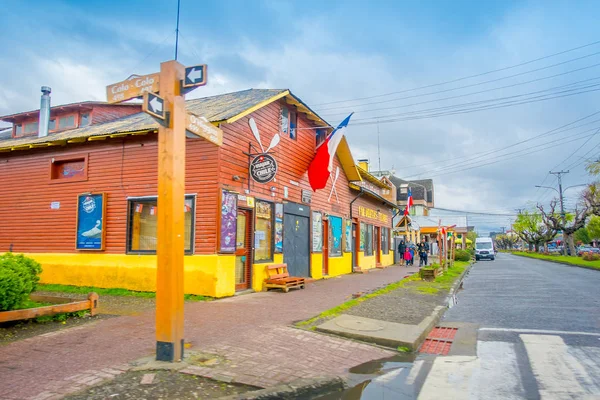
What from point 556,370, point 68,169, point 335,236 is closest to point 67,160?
point 68,169

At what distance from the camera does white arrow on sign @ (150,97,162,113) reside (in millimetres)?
5386

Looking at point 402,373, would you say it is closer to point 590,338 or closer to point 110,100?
point 590,338

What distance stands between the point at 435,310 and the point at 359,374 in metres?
5.29

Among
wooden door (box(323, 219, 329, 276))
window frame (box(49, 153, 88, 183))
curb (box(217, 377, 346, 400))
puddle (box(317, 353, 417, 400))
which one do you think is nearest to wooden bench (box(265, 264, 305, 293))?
wooden door (box(323, 219, 329, 276))

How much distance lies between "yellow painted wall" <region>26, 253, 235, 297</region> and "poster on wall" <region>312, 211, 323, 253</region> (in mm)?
6077

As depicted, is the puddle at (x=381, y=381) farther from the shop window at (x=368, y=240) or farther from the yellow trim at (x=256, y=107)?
the shop window at (x=368, y=240)

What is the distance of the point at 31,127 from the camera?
727 inches

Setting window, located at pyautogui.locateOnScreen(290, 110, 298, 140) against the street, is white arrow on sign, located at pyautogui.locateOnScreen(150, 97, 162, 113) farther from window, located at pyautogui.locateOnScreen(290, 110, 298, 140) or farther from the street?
window, located at pyautogui.locateOnScreen(290, 110, 298, 140)

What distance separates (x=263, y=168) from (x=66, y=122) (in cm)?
964

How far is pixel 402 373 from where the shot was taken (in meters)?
5.68

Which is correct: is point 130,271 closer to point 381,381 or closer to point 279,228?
point 279,228

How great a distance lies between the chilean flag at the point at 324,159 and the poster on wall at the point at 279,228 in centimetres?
228

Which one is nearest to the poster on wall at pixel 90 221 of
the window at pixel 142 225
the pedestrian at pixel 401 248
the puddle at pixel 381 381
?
the window at pixel 142 225

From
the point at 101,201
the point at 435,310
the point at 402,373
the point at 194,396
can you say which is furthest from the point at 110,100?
the point at 435,310
